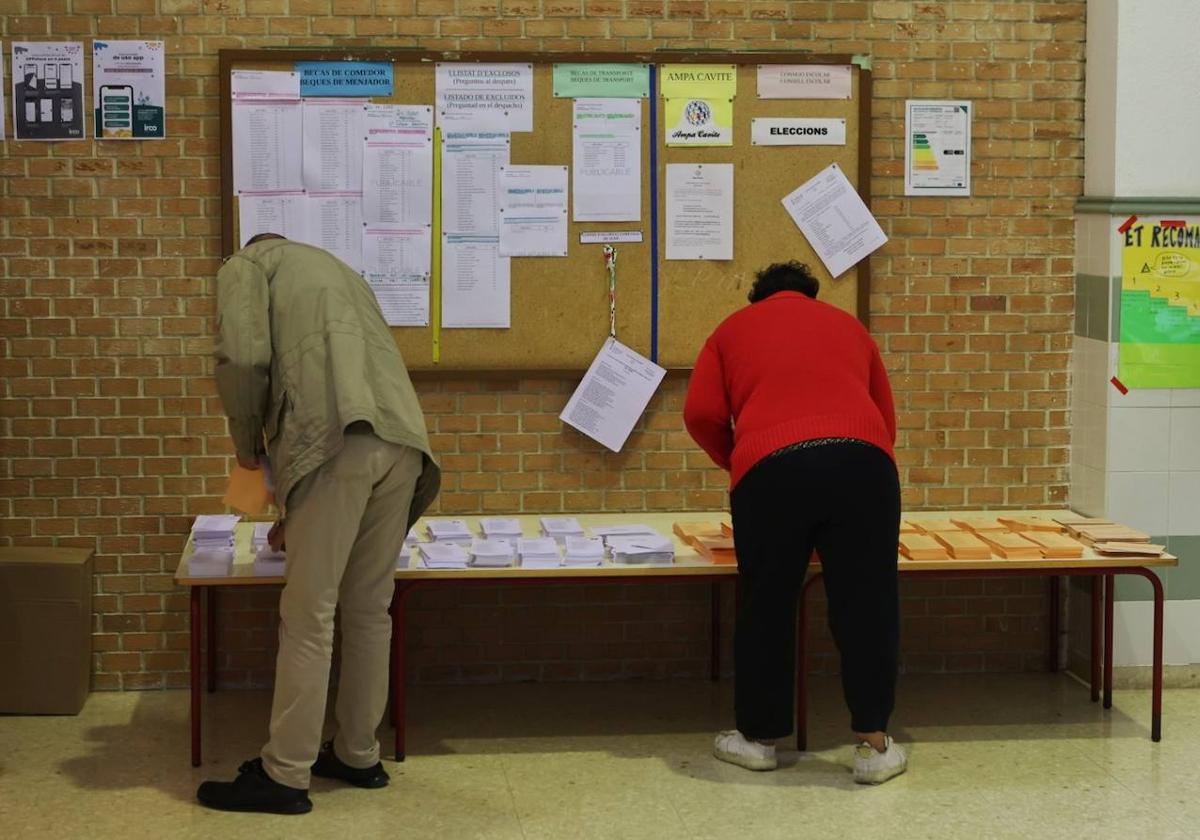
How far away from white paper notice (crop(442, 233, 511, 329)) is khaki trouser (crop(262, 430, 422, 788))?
1.13m

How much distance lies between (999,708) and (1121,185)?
177 cm

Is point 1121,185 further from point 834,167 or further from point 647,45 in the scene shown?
point 647,45

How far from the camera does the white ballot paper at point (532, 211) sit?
5.90 m

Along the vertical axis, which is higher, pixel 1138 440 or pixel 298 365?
pixel 298 365

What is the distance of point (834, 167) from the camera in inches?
235

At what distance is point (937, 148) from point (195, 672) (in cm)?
298

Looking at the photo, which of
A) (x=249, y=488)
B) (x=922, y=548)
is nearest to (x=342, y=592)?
→ (x=249, y=488)

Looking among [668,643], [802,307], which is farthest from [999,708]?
[802,307]

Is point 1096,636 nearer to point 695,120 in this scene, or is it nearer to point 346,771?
point 695,120

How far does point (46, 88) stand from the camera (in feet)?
18.8

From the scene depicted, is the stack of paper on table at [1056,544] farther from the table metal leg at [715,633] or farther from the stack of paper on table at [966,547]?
the table metal leg at [715,633]

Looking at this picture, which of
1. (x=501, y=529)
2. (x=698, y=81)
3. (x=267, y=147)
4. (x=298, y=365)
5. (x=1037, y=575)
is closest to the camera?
(x=298, y=365)

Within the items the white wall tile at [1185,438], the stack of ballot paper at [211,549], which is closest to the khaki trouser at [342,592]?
the stack of ballot paper at [211,549]

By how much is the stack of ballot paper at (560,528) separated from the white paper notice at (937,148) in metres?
1.60
